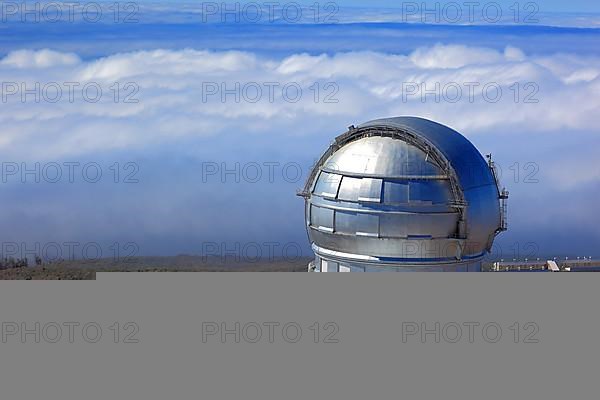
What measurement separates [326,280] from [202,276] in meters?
3.64

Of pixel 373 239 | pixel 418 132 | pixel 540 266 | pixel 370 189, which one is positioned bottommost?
pixel 540 266

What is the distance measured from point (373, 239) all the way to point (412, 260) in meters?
1.39

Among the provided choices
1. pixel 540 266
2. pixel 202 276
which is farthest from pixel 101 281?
pixel 540 266

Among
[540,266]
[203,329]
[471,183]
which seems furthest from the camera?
[540,266]

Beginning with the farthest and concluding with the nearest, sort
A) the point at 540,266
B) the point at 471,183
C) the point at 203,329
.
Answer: the point at 540,266, the point at 471,183, the point at 203,329

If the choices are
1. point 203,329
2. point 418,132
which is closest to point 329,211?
point 418,132

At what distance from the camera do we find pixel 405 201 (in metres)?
24.9

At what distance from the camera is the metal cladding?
82.1 ft

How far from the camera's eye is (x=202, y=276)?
76.4ft

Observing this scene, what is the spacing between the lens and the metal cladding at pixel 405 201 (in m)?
25.0

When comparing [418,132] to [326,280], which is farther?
[418,132]

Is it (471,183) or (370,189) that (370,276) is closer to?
(370,189)

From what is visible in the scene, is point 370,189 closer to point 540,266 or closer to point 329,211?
point 329,211

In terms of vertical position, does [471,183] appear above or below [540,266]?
above
